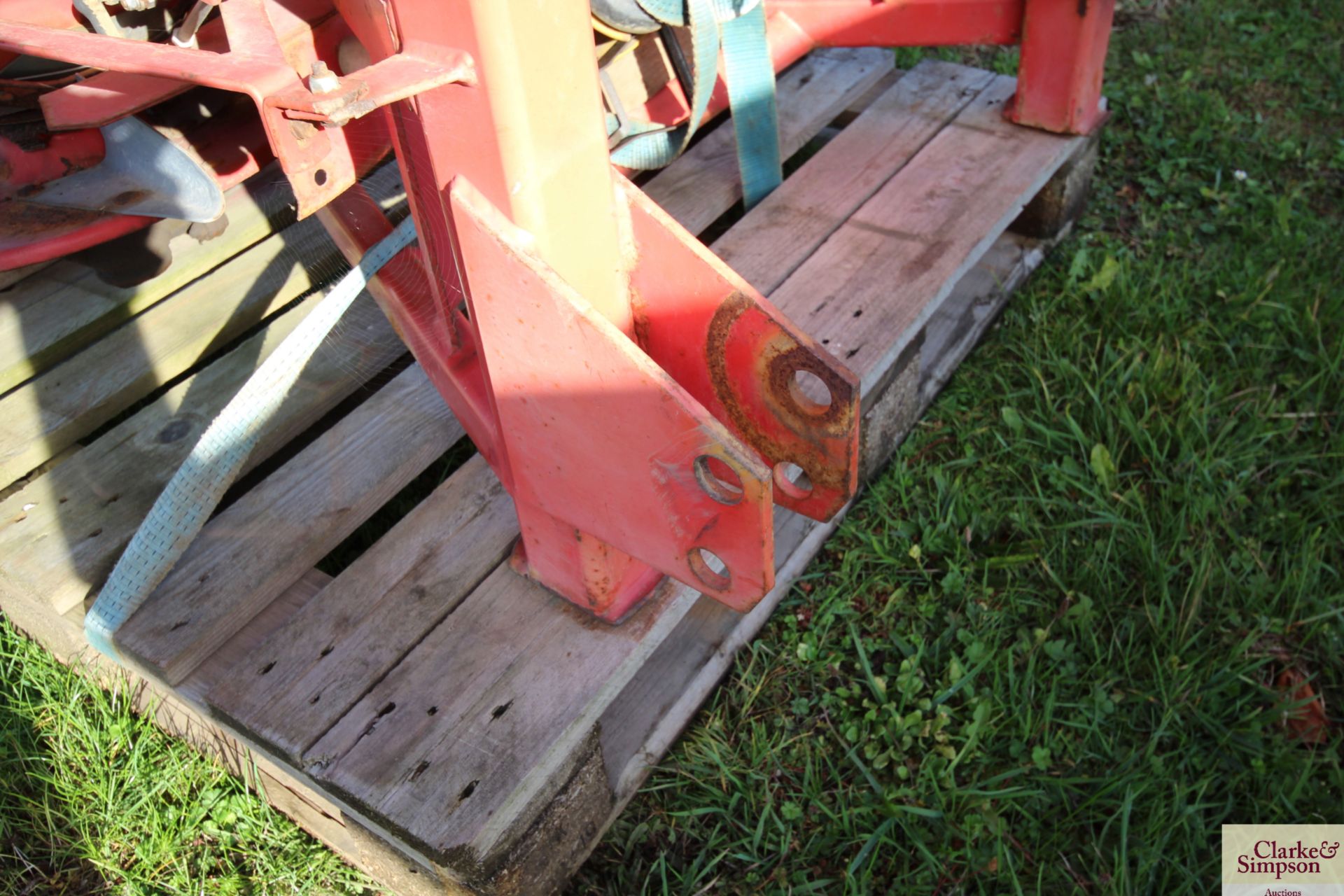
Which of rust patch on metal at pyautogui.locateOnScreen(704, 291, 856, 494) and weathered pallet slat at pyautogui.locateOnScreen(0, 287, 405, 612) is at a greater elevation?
rust patch on metal at pyautogui.locateOnScreen(704, 291, 856, 494)

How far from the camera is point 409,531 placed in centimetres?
180

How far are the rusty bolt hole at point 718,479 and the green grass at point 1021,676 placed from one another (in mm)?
775

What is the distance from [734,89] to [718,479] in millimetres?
1261

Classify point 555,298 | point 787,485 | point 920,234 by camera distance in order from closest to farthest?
1. point 555,298
2. point 787,485
3. point 920,234

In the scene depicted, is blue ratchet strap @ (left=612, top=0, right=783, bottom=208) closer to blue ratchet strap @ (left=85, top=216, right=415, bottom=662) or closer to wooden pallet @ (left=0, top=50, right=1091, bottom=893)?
wooden pallet @ (left=0, top=50, right=1091, bottom=893)

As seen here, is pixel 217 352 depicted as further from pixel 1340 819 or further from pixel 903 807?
pixel 1340 819

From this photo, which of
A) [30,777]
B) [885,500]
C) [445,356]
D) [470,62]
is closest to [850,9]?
[885,500]

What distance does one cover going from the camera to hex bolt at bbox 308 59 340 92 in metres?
1.03

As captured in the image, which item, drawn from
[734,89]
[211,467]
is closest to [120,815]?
[211,467]

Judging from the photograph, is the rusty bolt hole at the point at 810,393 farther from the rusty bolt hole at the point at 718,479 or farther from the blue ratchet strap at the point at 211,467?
the blue ratchet strap at the point at 211,467

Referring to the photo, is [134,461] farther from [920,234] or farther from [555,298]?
[920,234]

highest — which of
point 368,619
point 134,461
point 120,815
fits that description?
point 134,461

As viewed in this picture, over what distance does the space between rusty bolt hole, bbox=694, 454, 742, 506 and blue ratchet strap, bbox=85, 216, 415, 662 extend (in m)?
0.59

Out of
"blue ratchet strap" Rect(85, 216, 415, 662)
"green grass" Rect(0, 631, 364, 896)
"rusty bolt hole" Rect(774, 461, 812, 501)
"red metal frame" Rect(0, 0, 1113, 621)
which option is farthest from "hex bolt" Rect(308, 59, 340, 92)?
"green grass" Rect(0, 631, 364, 896)
